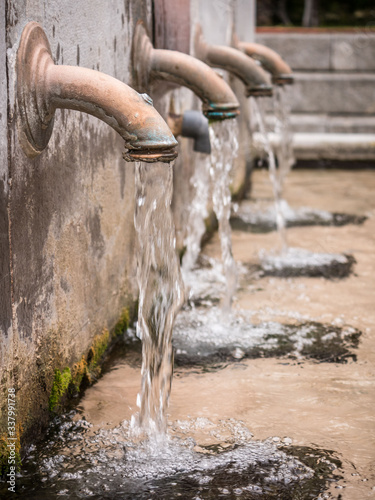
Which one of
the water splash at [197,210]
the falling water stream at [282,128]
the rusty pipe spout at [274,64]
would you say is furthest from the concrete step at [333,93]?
the water splash at [197,210]

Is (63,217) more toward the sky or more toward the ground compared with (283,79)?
more toward the ground

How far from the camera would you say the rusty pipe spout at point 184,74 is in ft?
10.8

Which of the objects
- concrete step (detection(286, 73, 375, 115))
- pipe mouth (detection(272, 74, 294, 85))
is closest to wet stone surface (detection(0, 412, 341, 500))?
pipe mouth (detection(272, 74, 294, 85))

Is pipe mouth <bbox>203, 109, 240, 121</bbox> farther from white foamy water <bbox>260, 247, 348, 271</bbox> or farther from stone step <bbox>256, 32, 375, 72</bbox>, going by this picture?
stone step <bbox>256, 32, 375, 72</bbox>

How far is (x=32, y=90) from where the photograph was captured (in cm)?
225

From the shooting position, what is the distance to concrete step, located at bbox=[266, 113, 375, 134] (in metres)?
9.71

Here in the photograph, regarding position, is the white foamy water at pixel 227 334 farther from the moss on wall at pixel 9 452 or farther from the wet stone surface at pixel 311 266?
the moss on wall at pixel 9 452

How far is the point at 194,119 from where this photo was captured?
406 cm

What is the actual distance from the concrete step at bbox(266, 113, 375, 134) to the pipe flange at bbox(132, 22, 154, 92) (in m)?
6.36

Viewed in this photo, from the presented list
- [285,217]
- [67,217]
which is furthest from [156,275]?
[285,217]

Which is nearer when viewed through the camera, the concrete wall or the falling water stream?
the concrete wall

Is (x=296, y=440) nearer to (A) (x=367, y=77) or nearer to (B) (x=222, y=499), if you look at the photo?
(B) (x=222, y=499)

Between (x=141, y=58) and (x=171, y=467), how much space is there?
80.6 inches

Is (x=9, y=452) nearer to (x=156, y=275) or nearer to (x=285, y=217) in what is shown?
(x=156, y=275)
